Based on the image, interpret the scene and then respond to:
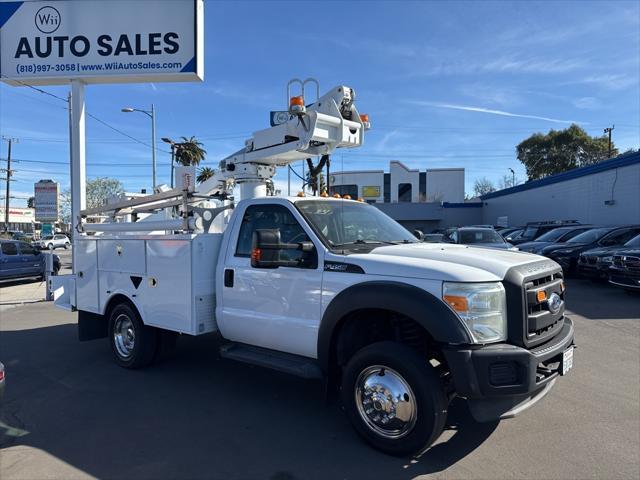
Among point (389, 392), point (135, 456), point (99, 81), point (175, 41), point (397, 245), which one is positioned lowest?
point (135, 456)

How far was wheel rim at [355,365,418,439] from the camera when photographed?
11.8 feet

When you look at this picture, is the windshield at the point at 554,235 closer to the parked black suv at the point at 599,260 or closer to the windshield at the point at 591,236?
the windshield at the point at 591,236

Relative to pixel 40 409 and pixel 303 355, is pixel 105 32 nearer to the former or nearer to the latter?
pixel 40 409

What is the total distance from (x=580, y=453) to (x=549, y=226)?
1764cm

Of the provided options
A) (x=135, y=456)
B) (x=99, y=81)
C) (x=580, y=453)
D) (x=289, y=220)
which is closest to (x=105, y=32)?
(x=99, y=81)

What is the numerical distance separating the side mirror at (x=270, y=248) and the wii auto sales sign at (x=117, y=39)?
22.0 feet

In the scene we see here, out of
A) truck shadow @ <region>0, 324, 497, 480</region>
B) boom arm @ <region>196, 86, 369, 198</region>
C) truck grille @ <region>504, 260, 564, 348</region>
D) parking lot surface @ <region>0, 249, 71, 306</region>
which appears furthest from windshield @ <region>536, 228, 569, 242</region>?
parking lot surface @ <region>0, 249, 71, 306</region>

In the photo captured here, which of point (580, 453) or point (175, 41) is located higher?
point (175, 41)

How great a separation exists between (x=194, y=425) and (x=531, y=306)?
10.0ft

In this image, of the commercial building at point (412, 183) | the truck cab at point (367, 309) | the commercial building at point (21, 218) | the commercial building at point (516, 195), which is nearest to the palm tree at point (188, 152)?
the commercial building at point (516, 195)

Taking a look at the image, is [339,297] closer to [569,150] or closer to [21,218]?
[569,150]

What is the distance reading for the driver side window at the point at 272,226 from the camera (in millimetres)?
4513

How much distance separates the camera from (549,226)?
19594 millimetres

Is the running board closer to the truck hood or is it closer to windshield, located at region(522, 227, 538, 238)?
the truck hood
